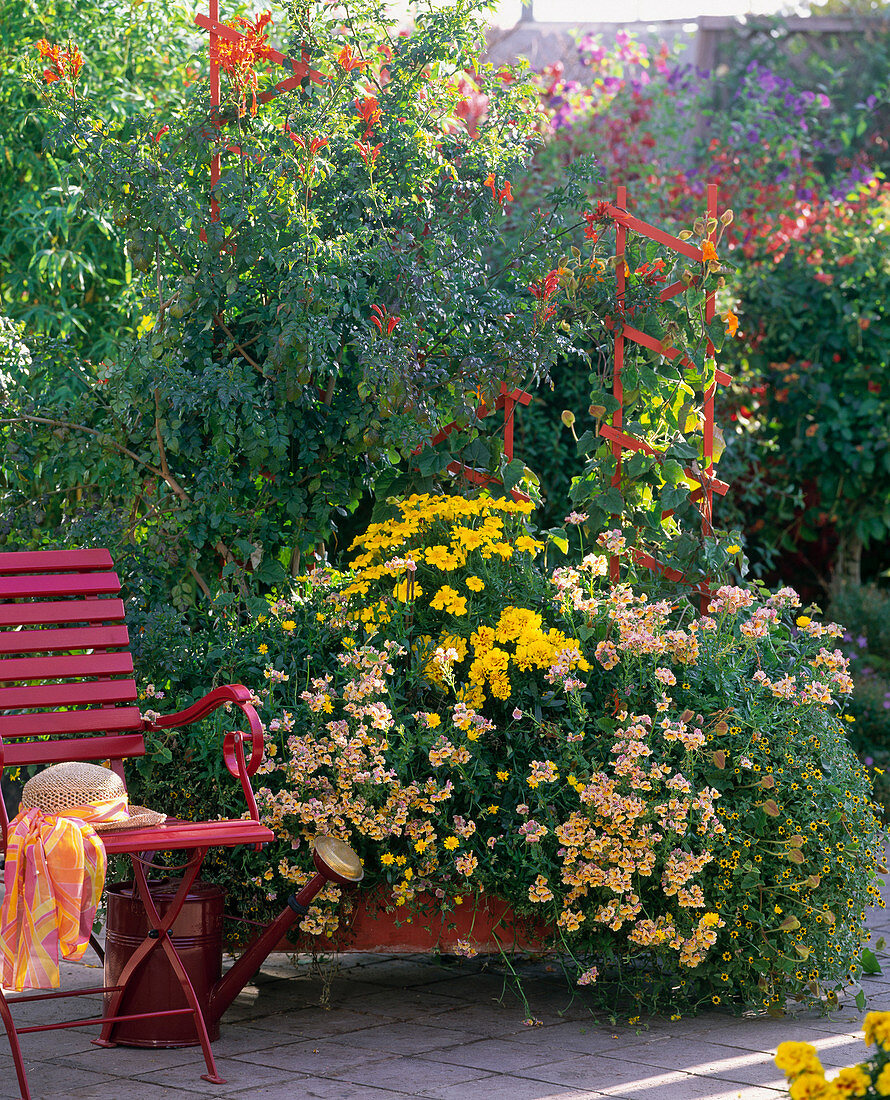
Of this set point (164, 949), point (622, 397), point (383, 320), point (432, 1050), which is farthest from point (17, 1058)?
point (622, 397)

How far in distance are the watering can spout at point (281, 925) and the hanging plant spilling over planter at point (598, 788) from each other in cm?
Answer: 9

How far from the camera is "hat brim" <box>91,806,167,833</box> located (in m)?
2.95

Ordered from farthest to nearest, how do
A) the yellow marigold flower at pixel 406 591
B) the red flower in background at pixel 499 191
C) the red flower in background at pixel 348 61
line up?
1. the red flower in background at pixel 499 191
2. the red flower in background at pixel 348 61
3. the yellow marigold flower at pixel 406 591

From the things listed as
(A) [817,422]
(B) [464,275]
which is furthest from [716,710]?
(A) [817,422]

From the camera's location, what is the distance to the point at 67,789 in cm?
301

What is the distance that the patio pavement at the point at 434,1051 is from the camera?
2.81 meters

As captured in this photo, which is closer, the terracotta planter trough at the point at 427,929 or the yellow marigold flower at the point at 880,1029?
the yellow marigold flower at the point at 880,1029

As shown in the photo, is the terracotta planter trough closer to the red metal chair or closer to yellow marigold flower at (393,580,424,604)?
the red metal chair

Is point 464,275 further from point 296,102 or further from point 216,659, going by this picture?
point 216,659

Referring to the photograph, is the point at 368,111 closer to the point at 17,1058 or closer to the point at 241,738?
the point at 241,738

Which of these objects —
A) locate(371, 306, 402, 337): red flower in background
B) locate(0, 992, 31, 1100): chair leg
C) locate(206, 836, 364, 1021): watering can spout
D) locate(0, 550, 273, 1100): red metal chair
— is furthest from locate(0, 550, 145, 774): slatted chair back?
locate(371, 306, 402, 337): red flower in background

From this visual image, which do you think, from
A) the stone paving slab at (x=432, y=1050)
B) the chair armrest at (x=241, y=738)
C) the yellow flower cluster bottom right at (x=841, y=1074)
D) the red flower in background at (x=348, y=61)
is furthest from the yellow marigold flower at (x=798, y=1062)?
the red flower in background at (x=348, y=61)

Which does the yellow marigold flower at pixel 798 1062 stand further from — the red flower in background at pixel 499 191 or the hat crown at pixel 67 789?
the red flower in background at pixel 499 191

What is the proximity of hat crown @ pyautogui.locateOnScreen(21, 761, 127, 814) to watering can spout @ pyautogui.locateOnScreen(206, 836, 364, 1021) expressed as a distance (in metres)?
0.45
